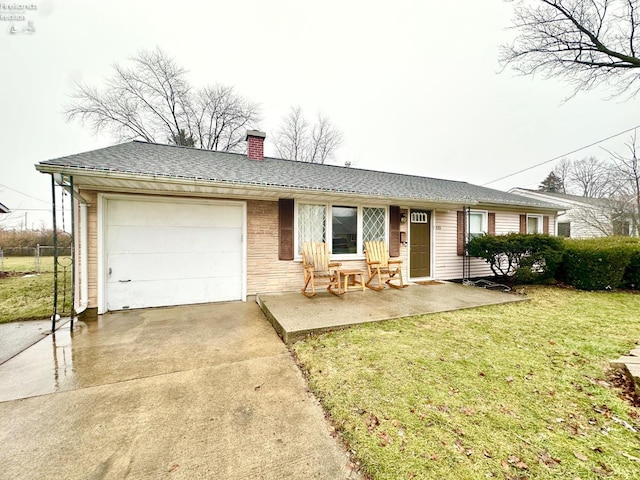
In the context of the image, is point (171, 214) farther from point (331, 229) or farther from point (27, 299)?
point (27, 299)

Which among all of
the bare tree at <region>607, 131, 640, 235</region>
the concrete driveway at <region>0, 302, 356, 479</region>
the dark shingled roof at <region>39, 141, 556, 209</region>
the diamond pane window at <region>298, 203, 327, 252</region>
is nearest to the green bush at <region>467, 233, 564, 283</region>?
the dark shingled roof at <region>39, 141, 556, 209</region>

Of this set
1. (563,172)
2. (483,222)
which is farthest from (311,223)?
→ (563,172)

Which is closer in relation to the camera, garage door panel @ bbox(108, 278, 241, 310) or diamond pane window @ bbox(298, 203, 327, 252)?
garage door panel @ bbox(108, 278, 241, 310)

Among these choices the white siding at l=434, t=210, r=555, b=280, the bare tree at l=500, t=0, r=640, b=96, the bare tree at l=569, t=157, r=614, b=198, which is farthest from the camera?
the bare tree at l=569, t=157, r=614, b=198

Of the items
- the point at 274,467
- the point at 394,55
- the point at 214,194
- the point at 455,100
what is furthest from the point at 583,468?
the point at 455,100

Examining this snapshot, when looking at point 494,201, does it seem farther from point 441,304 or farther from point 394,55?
point 394,55

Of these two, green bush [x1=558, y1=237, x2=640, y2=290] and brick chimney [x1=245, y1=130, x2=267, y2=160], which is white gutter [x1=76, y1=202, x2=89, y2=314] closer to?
brick chimney [x1=245, y1=130, x2=267, y2=160]

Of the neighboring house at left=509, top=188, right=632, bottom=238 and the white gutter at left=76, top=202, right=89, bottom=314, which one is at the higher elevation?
the neighboring house at left=509, top=188, right=632, bottom=238

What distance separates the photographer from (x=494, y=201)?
7574 millimetres

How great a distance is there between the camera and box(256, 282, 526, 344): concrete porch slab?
3722mm

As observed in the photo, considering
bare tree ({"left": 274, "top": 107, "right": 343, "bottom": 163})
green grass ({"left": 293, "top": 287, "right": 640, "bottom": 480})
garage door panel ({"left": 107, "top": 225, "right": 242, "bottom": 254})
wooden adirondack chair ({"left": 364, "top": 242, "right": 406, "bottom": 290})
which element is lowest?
green grass ({"left": 293, "top": 287, "right": 640, "bottom": 480})

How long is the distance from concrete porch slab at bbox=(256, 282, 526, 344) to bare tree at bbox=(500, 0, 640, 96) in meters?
7.36

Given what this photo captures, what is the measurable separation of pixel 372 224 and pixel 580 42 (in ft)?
26.5

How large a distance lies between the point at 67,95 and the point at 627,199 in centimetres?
2792
